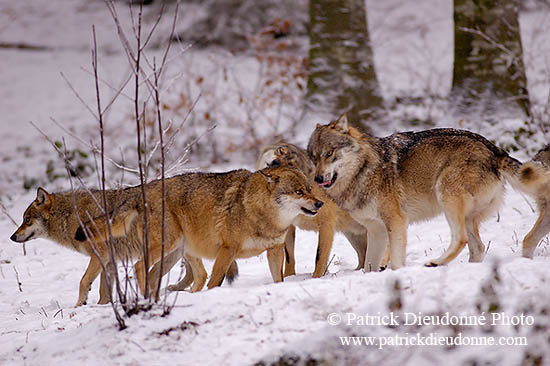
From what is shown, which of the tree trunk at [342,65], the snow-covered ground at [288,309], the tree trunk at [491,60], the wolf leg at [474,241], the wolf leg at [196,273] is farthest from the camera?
the tree trunk at [342,65]

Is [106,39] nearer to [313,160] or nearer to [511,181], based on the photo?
[313,160]

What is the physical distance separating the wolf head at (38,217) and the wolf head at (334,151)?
3.20 m

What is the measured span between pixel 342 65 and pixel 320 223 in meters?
6.34

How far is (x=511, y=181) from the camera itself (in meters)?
5.96

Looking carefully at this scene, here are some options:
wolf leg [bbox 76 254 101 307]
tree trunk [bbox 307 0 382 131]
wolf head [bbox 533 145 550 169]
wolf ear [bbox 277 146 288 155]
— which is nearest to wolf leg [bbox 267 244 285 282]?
wolf ear [bbox 277 146 288 155]

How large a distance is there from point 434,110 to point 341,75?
87.2 inches

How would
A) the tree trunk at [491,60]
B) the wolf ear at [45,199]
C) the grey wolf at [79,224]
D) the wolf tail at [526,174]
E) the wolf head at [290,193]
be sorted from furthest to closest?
1. the tree trunk at [491,60]
2. the wolf ear at [45,199]
3. the grey wolf at [79,224]
4. the wolf head at [290,193]
5. the wolf tail at [526,174]

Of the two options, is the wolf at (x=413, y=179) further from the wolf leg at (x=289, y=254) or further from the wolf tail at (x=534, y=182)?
the wolf leg at (x=289, y=254)

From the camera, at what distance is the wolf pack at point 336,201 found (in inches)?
234

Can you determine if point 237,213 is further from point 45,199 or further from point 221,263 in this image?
point 45,199

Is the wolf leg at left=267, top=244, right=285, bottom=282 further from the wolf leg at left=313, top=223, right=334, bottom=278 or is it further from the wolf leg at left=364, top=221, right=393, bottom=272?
the wolf leg at left=364, top=221, right=393, bottom=272

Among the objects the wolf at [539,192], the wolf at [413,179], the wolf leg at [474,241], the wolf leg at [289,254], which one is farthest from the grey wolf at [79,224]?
the wolf at [539,192]

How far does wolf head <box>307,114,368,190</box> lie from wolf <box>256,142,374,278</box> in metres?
0.28

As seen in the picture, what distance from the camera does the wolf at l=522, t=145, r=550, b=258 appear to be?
580cm
